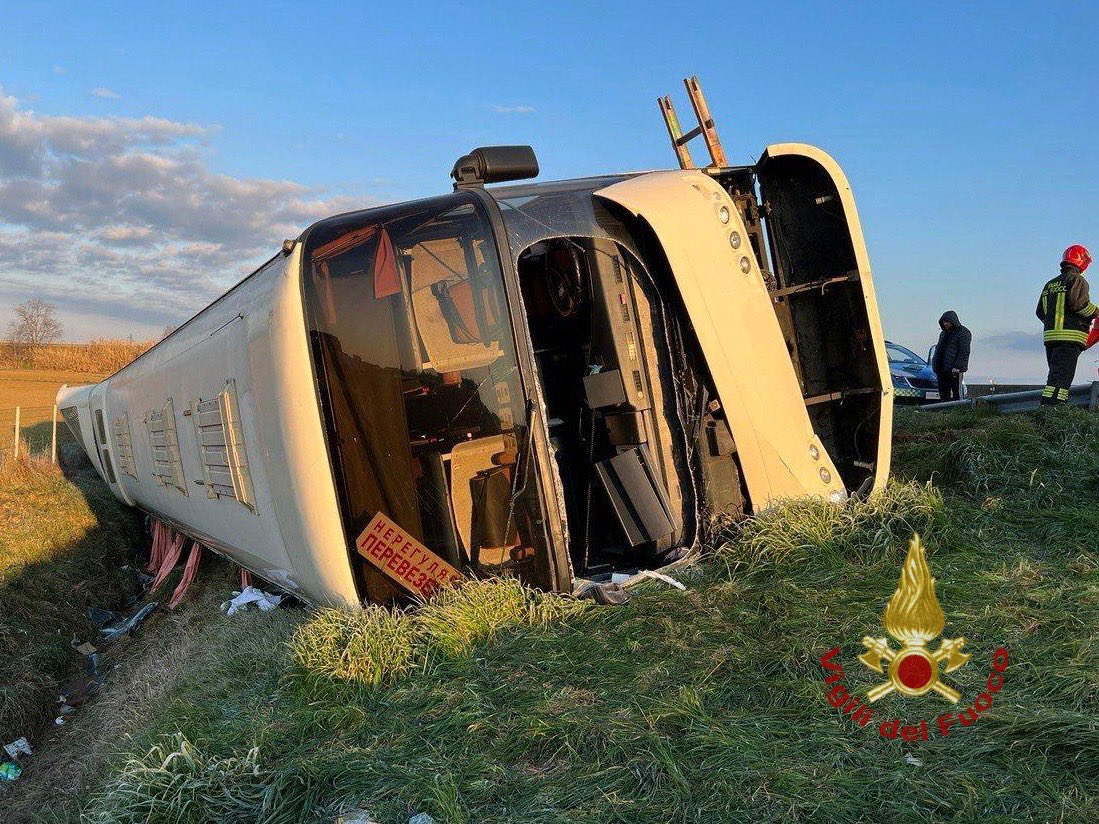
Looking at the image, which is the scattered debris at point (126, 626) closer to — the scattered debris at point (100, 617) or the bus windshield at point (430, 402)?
the scattered debris at point (100, 617)

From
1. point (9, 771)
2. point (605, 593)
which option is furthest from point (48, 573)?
point (605, 593)

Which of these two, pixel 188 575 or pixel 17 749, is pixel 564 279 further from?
pixel 188 575

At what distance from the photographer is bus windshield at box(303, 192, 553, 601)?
4734 millimetres

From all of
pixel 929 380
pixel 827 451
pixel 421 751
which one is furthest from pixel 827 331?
pixel 929 380

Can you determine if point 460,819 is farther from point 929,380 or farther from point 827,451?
point 929,380

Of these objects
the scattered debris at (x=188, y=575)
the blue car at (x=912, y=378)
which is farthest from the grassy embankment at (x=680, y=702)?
the blue car at (x=912, y=378)

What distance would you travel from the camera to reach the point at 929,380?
1486 centimetres

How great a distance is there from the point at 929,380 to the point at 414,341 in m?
12.3

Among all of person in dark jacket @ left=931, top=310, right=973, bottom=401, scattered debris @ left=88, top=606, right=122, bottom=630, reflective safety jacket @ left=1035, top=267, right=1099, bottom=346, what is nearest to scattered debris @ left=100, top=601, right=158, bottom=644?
scattered debris @ left=88, top=606, right=122, bottom=630

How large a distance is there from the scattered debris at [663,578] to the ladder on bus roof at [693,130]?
2883 mm

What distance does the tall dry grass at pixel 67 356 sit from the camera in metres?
31.8

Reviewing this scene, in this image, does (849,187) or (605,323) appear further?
(849,187)

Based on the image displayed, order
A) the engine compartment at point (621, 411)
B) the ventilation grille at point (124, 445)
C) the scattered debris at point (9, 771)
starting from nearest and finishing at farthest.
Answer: the engine compartment at point (621, 411), the scattered debris at point (9, 771), the ventilation grille at point (124, 445)

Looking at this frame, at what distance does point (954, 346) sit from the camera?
1270 centimetres
